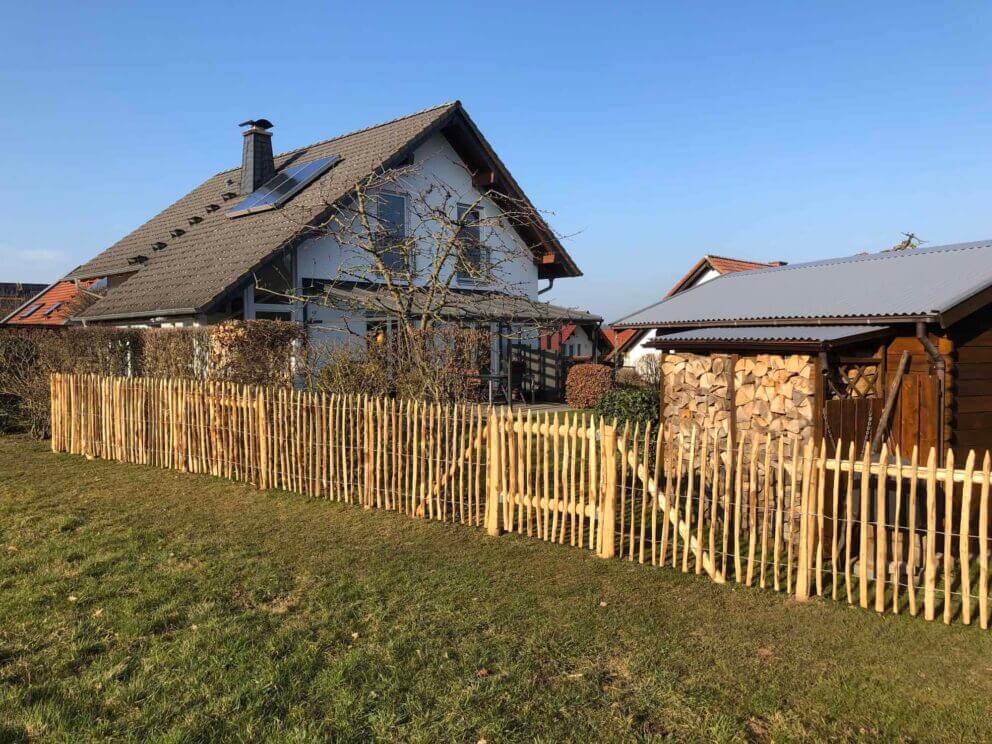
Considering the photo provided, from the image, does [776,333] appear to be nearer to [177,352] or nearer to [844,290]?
[844,290]

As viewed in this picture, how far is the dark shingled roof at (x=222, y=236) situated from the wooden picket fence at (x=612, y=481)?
4321mm

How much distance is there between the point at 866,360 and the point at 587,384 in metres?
11.0

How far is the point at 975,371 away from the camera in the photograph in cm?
799

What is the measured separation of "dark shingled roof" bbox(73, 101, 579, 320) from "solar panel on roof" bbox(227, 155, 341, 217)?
0.75 ft

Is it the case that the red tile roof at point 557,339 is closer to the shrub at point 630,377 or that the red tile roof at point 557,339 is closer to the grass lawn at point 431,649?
the shrub at point 630,377

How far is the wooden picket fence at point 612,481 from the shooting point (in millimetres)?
5689

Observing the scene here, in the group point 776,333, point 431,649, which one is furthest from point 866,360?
point 431,649

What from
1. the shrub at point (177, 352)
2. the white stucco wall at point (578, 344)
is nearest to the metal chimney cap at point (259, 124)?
the shrub at point (177, 352)

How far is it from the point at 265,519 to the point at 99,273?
16.8 m

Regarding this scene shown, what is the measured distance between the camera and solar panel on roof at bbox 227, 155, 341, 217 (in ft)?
60.3

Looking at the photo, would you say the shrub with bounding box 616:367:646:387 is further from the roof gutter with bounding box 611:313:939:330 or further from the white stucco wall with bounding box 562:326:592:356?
the white stucco wall with bounding box 562:326:592:356

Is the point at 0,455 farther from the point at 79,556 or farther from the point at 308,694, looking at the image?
the point at 308,694

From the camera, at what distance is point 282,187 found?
19.4m

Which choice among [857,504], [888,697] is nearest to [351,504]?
[857,504]
